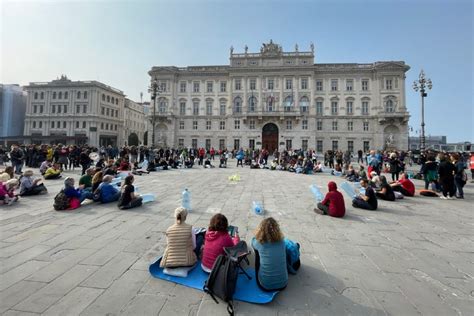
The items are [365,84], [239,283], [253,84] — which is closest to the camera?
[239,283]

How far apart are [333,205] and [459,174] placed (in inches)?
264

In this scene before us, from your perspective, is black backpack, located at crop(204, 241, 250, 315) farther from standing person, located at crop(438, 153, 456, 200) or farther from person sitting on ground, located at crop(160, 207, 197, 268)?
standing person, located at crop(438, 153, 456, 200)

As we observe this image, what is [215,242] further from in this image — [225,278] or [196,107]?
[196,107]

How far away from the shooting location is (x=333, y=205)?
21.2 feet

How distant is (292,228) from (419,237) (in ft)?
9.07

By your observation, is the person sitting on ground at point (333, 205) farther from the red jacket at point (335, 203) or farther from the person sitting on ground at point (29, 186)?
the person sitting on ground at point (29, 186)

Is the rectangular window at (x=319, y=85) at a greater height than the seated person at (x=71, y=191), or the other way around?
the rectangular window at (x=319, y=85)

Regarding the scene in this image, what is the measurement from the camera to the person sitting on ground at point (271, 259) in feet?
9.72

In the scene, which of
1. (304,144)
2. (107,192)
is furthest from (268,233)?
(304,144)

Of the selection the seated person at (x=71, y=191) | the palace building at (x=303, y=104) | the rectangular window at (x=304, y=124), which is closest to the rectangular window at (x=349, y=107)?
the palace building at (x=303, y=104)

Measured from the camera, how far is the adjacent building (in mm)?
51125

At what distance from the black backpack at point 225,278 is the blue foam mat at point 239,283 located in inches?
9.0

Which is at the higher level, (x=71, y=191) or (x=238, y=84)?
A: (x=238, y=84)

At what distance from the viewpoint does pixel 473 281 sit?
3.45m
